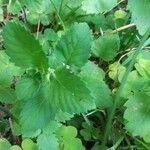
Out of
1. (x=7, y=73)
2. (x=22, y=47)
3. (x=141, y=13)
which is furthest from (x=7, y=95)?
(x=141, y=13)

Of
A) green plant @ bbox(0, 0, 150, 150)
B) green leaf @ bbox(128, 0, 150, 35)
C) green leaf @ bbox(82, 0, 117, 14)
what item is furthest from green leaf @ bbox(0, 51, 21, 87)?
green leaf @ bbox(128, 0, 150, 35)

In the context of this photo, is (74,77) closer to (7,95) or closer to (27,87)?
(27,87)

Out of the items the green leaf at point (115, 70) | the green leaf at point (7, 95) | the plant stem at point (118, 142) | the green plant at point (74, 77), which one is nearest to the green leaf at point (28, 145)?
the green plant at point (74, 77)

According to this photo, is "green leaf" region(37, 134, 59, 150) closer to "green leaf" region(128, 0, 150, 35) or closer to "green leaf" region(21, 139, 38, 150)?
"green leaf" region(21, 139, 38, 150)

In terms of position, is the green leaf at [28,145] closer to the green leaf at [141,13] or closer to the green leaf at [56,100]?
the green leaf at [56,100]

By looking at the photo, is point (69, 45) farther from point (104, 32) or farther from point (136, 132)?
point (104, 32)

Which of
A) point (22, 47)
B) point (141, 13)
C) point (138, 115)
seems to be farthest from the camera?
point (138, 115)
